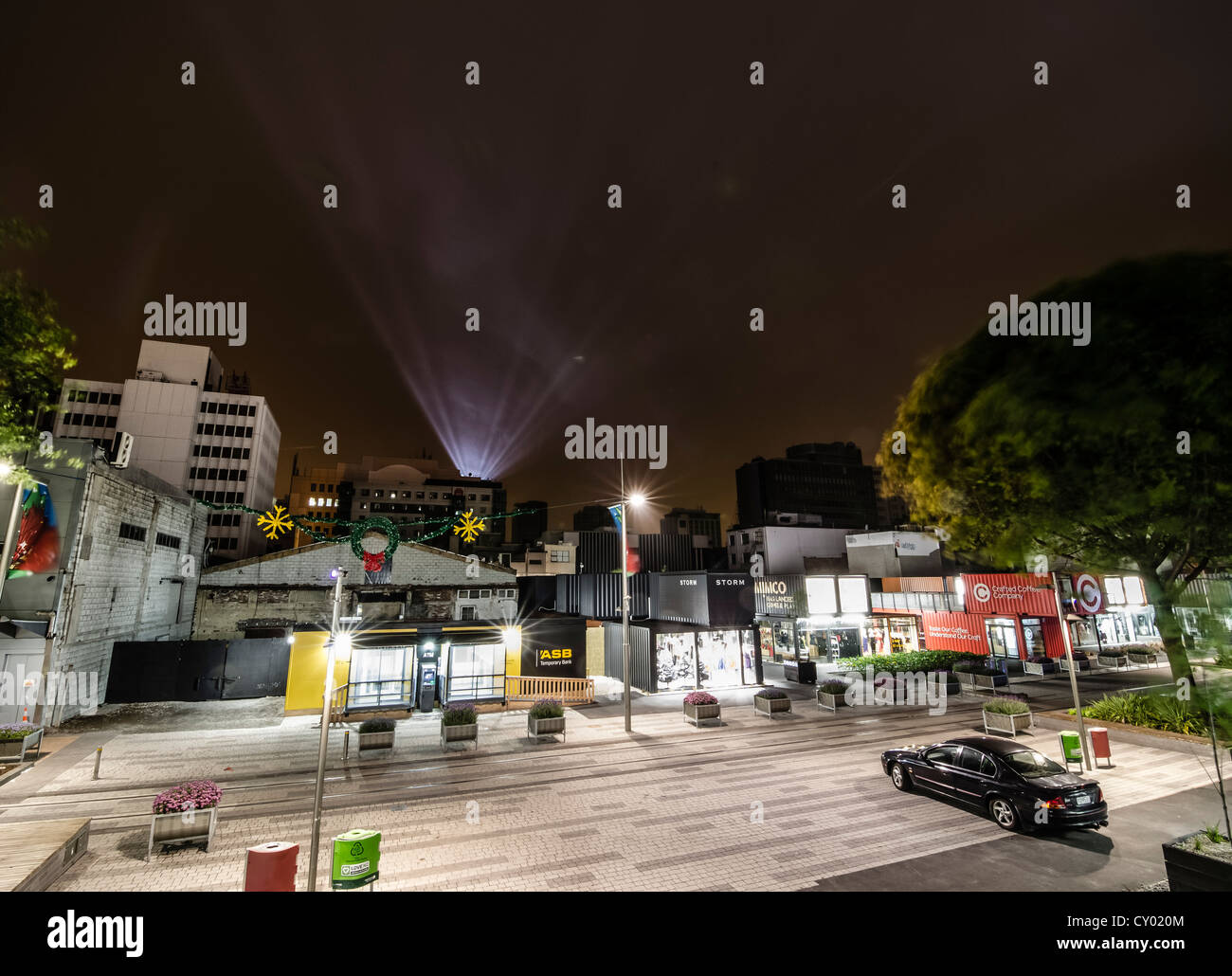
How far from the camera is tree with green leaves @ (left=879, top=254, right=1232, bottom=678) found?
10336 mm

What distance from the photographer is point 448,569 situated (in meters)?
36.5

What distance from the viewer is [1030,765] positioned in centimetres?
1147

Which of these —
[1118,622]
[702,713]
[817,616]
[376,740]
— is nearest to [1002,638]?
[817,616]

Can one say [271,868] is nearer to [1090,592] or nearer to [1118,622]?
[1090,592]

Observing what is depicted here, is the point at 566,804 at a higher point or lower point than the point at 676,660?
lower

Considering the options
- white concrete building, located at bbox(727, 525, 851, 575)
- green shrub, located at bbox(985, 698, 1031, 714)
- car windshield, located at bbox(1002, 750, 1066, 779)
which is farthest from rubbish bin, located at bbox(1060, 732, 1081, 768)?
white concrete building, located at bbox(727, 525, 851, 575)

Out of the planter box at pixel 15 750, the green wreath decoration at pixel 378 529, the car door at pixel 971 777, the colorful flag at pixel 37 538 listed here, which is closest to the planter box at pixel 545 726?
the car door at pixel 971 777

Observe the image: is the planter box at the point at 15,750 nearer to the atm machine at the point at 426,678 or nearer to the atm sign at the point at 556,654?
the atm machine at the point at 426,678

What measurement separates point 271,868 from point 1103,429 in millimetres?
Answer: 16854

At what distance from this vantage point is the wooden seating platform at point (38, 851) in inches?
326

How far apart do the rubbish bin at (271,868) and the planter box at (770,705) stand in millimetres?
17907

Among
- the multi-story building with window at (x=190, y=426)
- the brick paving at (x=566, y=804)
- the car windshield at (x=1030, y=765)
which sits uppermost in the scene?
the multi-story building with window at (x=190, y=426)

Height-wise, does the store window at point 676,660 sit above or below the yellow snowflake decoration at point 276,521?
below

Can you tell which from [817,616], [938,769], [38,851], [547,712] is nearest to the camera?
[38,851]
